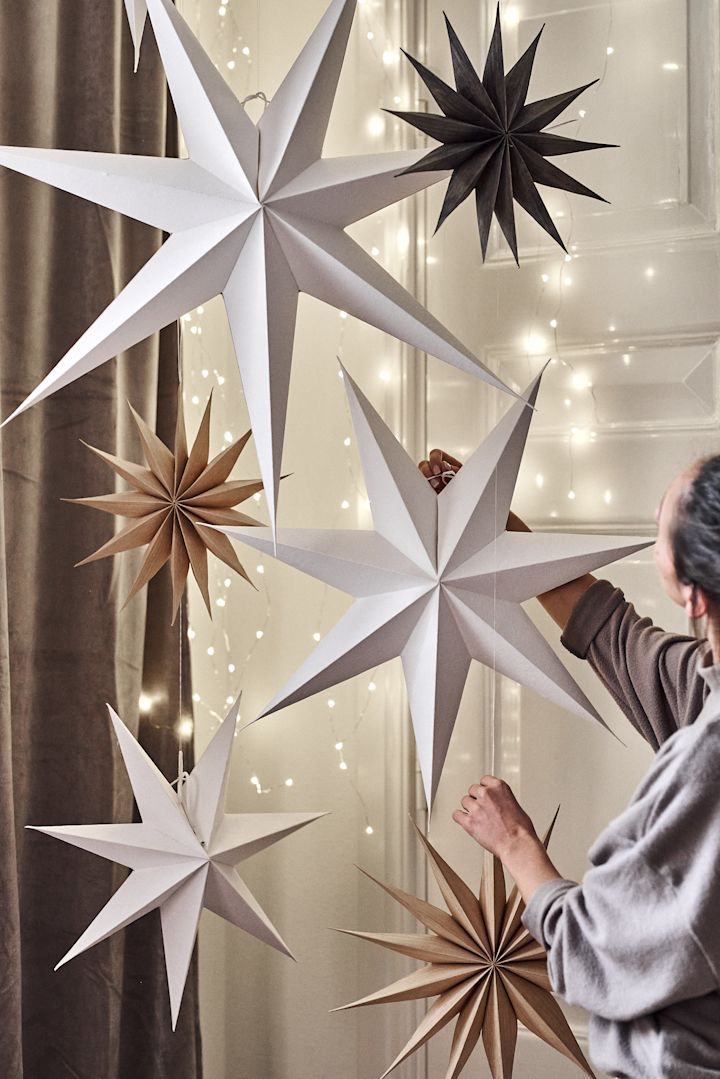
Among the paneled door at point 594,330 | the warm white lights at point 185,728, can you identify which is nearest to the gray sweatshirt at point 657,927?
the paneled door at point 594,330

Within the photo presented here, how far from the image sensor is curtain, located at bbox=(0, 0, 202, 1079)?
153 centimetres

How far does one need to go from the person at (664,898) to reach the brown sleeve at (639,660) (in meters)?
0.18

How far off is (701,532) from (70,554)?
100 centimetres

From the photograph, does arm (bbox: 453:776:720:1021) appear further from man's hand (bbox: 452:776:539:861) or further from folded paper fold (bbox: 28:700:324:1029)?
folded paper fold (bbox: 28:700:324:1029)

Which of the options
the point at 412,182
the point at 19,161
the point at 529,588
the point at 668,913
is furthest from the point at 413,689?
the point at 19,161

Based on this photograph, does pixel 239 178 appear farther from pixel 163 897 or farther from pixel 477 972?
pixel 477 972

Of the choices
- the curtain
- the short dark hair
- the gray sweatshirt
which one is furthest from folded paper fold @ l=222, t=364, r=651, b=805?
the curtain

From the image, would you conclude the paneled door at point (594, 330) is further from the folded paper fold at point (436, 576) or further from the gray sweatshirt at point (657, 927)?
the gray sweatshirt at point (657, 927)

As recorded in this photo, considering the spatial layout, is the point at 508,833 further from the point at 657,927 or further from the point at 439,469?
the point at 439,469

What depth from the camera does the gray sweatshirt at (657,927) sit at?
0.90 metres

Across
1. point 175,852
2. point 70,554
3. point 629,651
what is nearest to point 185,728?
point 70,554

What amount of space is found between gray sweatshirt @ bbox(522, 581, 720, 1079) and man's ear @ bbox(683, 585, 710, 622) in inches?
2.3

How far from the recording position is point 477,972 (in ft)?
4.02

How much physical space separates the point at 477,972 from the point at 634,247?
116 cm
